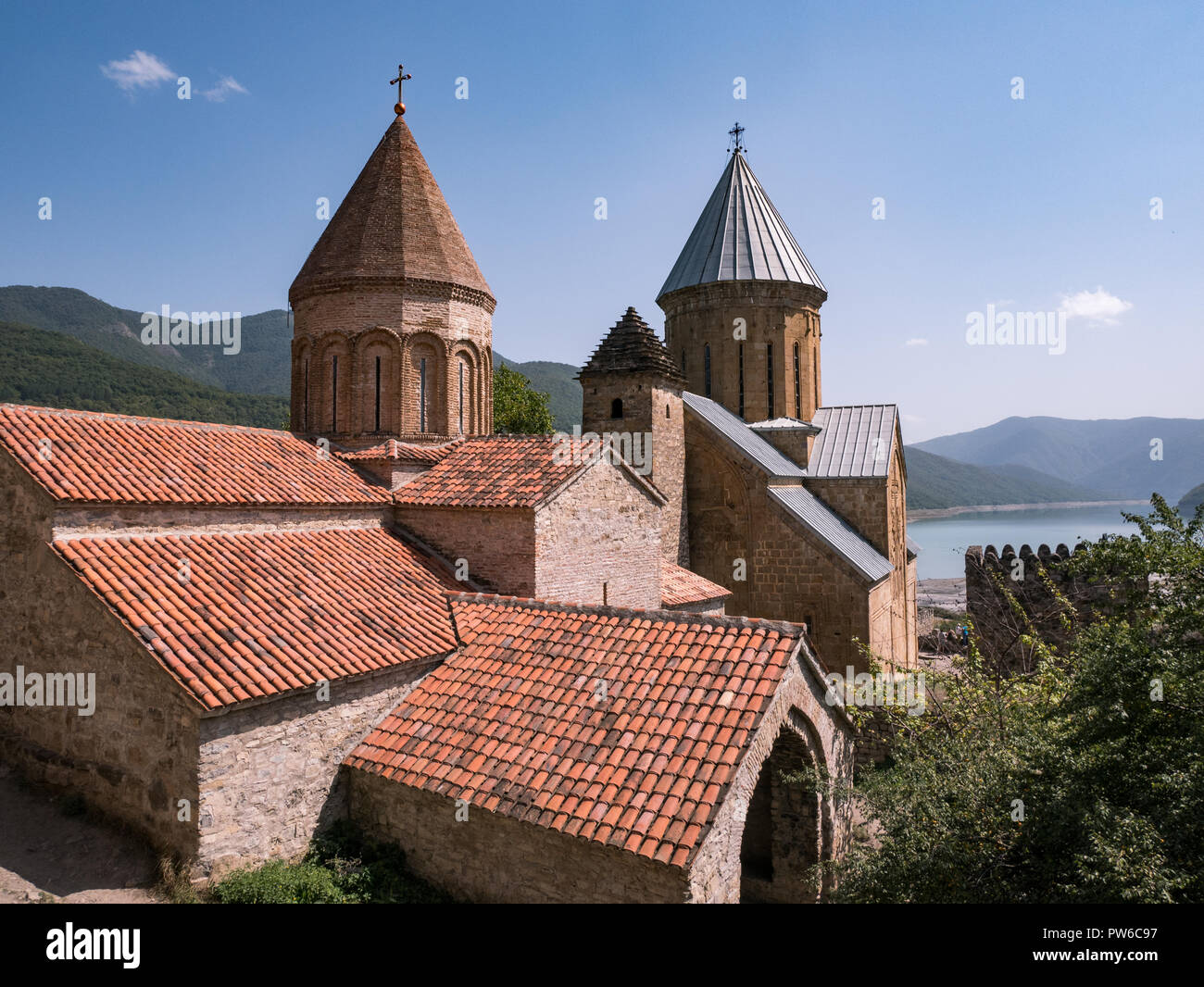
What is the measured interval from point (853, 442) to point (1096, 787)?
1436 centimetres

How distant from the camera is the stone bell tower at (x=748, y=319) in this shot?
20.3m

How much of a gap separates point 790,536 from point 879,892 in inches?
381


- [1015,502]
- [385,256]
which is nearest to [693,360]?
[385,256]

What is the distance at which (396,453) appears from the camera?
1152 centimetres

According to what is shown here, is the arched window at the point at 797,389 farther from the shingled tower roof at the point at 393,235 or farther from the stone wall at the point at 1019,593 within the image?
the shingled tower roof at the point at 393,235

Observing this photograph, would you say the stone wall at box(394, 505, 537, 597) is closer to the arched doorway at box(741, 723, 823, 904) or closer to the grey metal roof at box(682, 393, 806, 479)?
the arched doorway at box(741, 723, 823, 904)

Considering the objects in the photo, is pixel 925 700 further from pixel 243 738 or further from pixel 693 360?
pixel 693 360

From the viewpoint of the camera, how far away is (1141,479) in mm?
177250

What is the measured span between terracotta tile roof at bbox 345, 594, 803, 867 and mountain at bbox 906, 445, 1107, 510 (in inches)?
5136

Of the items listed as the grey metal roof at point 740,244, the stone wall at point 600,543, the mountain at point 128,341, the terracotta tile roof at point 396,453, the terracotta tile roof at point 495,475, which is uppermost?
the mountain at point 128,341

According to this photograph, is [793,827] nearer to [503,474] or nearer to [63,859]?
[503,474]

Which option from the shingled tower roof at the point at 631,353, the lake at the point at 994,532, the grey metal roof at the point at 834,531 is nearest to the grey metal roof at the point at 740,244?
the shingled tower roof at the point at 631,353

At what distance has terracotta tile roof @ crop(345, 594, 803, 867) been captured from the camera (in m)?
5.63

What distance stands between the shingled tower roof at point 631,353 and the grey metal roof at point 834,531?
148 inches
